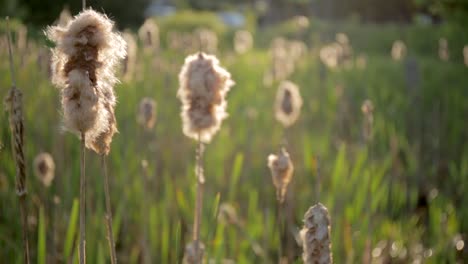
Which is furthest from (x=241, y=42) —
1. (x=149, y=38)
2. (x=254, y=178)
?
(x=149, y=38)

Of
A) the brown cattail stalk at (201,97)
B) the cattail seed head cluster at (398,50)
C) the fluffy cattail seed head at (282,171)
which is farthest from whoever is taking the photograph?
the cattail seed head cluster at (398,50)

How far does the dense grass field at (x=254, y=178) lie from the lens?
184 centimetres

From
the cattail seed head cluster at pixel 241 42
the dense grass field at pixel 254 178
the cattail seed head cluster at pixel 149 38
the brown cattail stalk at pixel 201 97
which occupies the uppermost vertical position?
the cattail seed head cluster at pixel 241 42

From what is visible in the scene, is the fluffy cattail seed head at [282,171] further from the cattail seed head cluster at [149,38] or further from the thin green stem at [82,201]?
the cattail seed head cluster at [149,38]

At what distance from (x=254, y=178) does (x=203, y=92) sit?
1930 millimetres

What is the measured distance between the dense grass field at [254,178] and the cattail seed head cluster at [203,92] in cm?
14

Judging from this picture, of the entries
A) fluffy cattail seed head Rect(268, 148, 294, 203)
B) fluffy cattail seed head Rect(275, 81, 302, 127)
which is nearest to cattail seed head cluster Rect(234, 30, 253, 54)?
fluffy cattail seed head Rect(275, 81, 302, 127)

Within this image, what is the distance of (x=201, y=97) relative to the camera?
1.02 meters

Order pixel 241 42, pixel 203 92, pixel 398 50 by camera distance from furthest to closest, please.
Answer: pixel 241 42, pixel 398 50, pixel 203 92

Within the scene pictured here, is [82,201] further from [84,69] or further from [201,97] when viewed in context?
[201,97]

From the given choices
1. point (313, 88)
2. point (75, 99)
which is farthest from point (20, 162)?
point (313, 88)

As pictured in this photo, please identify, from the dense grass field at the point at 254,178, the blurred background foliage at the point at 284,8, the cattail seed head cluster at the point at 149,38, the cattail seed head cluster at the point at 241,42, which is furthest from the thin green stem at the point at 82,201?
the blurred background foliage at the point at 284,8

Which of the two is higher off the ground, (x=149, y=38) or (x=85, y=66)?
(x=149, y=38)

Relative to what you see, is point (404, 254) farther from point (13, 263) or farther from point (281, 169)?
point (13, 263)
